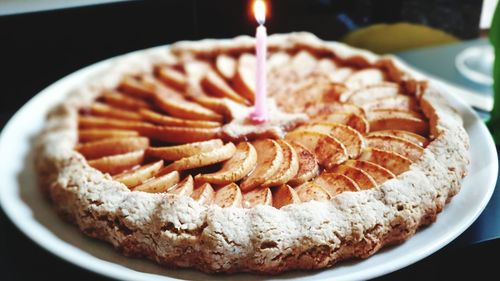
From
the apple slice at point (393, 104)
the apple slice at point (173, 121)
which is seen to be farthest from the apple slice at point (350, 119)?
the apple slice at point (173, 121)

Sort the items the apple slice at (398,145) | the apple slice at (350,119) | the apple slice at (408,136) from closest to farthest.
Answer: the apple slice at (398,145) → the apple slice at (408,136) → the apple slice at (350,119)

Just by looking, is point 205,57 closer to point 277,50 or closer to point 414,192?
point 277,50

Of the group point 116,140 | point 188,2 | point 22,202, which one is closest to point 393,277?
point 116,140

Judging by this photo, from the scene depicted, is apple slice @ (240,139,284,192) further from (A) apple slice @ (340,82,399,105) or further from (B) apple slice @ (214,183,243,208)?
(A) apple slice @ (340,82,399,105)

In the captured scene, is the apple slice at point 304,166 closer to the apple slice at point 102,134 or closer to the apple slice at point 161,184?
the apple slice at point 161,184

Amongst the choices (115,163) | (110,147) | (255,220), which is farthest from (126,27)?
(255,220)

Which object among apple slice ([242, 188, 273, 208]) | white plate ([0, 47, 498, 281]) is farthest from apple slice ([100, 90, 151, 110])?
apple slice ([242, 188, 273, 208])

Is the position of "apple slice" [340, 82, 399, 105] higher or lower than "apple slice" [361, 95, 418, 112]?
higher
